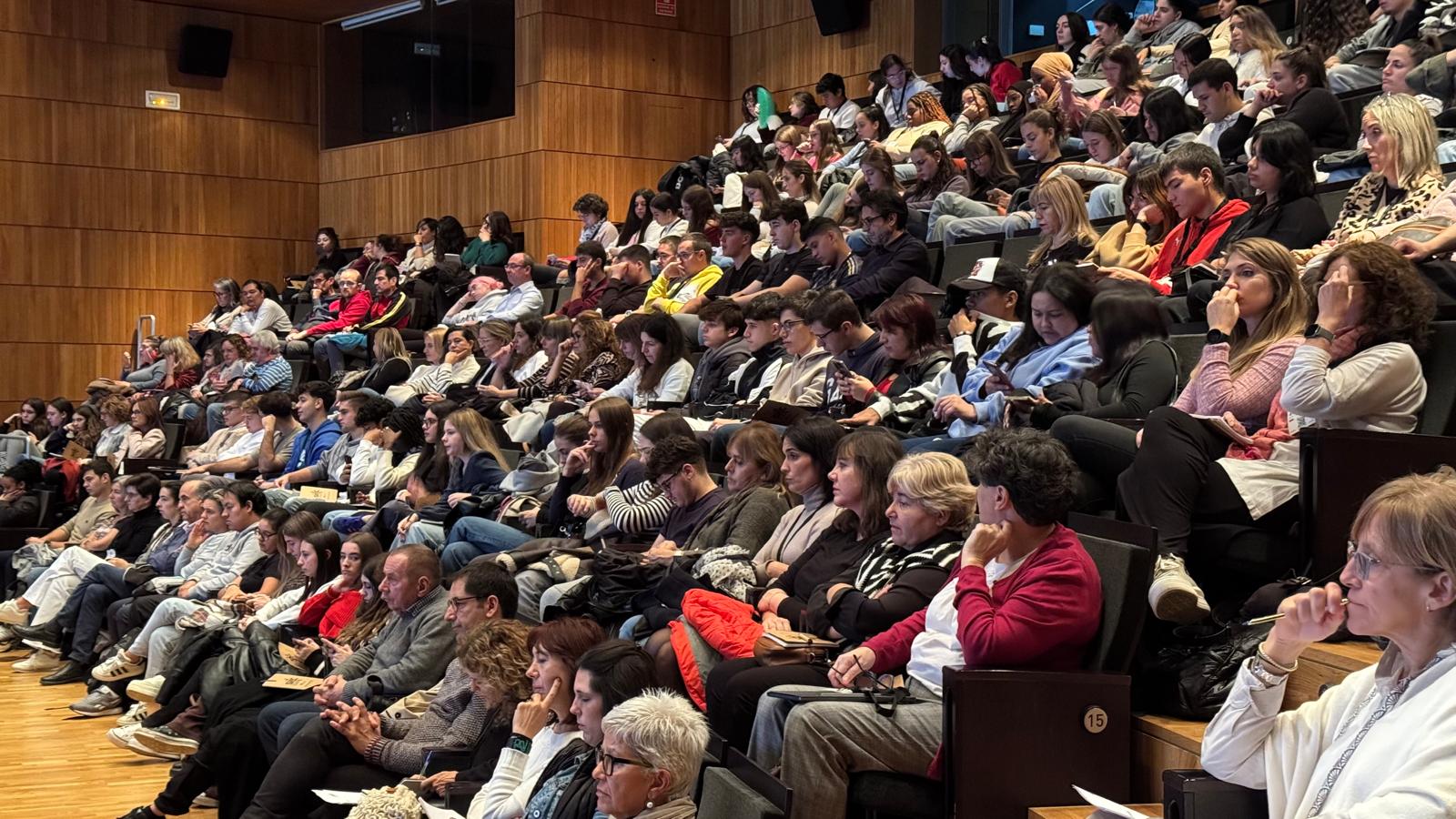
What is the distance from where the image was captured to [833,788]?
8.64ft

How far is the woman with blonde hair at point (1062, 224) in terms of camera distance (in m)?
4.77

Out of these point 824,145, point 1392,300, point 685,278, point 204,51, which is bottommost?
point 1392,300

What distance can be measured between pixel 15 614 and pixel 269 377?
2.22 metres

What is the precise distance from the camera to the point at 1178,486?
2770 mm

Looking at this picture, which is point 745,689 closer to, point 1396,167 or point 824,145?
point 1396,167

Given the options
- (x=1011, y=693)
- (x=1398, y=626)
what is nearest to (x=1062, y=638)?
(x=1011, y=693)

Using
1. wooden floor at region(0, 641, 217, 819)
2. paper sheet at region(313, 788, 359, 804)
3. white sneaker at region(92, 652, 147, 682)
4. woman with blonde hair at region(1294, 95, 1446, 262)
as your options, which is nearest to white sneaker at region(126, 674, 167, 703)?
wooden floor at region(0, 641, 217, 819)

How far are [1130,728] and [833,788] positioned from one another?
0.52 metres

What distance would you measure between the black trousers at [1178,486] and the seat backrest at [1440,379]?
367 mm

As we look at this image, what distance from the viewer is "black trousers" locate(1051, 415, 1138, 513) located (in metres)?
2.97

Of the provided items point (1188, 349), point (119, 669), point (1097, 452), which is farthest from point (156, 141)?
point (1097, 452)

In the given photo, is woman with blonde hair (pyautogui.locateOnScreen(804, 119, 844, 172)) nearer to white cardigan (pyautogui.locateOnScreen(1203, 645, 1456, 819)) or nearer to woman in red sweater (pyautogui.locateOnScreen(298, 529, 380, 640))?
woman in red sweater (pyautogui.locateOnScreen(298, 529, 380, 640))

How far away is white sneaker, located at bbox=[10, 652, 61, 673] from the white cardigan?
616cm

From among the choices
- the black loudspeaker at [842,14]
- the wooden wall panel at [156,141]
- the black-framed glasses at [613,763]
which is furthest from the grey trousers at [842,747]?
the wooden wall panel at [156,141]
